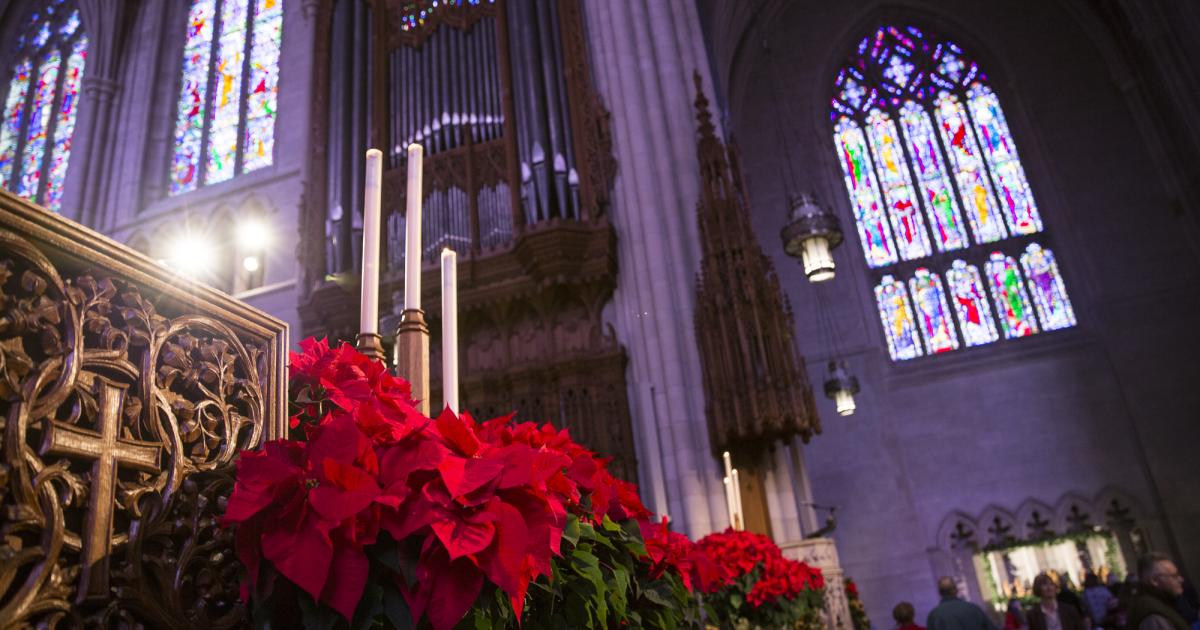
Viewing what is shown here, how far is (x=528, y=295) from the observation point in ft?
25.1

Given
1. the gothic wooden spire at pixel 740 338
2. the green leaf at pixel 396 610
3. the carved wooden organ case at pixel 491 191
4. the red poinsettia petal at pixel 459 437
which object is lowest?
the green leaf at pixel 396 610

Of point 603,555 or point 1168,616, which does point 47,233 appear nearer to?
point 603,555

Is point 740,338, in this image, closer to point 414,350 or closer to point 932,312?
point 414,350

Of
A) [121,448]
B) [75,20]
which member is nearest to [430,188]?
[121,448]

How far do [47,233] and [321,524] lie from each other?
1.60ft

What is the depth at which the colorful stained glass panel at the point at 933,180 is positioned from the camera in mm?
15680

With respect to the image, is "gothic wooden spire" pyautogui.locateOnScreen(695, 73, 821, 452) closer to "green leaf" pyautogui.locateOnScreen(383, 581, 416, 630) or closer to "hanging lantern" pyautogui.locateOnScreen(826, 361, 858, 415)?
"hanging lantern" pyautogui.locateOnScreen(826, 361, 858, 415)

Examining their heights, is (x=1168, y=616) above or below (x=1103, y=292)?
Result: below

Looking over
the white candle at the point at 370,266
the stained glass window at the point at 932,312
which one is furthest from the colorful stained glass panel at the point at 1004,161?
the white candle at the point at 370,266

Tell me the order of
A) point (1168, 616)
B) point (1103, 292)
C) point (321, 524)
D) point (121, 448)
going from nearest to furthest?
point (321, 524)
point (121, 448)
point (1168, 616)
point (1103, 292)

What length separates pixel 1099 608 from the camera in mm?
8992

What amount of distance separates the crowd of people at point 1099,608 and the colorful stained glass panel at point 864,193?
7.44 meters

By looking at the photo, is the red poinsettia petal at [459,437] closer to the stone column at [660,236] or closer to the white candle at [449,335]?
the white candle at [449,335]

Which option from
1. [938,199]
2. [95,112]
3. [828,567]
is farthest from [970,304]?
[95,112]
